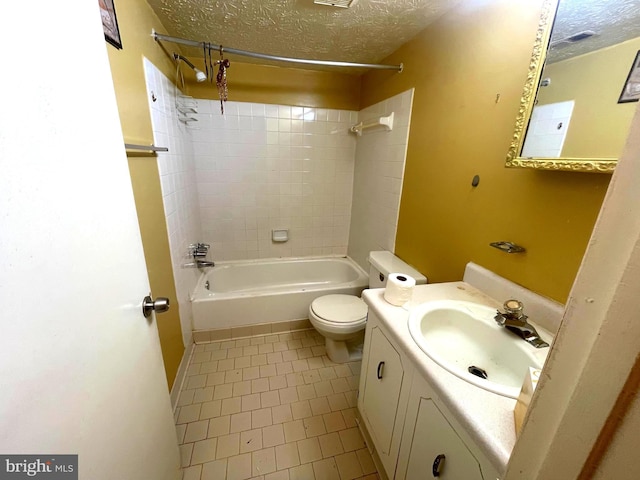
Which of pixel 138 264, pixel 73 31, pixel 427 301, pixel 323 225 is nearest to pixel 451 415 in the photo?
pixel 427 301

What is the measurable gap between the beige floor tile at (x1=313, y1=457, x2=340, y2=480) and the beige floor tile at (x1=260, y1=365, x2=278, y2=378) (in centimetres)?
60

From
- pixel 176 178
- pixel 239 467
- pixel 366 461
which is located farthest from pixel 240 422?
pixel 176 178

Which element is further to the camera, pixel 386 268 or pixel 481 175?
pixel 386 268

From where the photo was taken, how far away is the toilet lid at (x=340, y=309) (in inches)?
66.3

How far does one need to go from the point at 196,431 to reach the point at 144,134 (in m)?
1.55

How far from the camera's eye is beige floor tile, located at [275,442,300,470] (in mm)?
1185

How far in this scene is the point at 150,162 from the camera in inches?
49.8

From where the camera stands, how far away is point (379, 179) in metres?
2.02

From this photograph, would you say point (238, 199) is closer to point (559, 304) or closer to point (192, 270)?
point (192, 270)

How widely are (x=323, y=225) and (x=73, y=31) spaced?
7.38 ft

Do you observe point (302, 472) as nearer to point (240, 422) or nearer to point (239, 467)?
point (239, 467)

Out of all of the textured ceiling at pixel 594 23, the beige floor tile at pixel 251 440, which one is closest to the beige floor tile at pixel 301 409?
the beige floor tile at pixel 251 440

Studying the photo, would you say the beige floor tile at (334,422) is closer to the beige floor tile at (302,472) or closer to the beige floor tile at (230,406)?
the beige floor tile at (302,472)

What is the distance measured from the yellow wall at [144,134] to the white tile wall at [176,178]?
7 centimetres
